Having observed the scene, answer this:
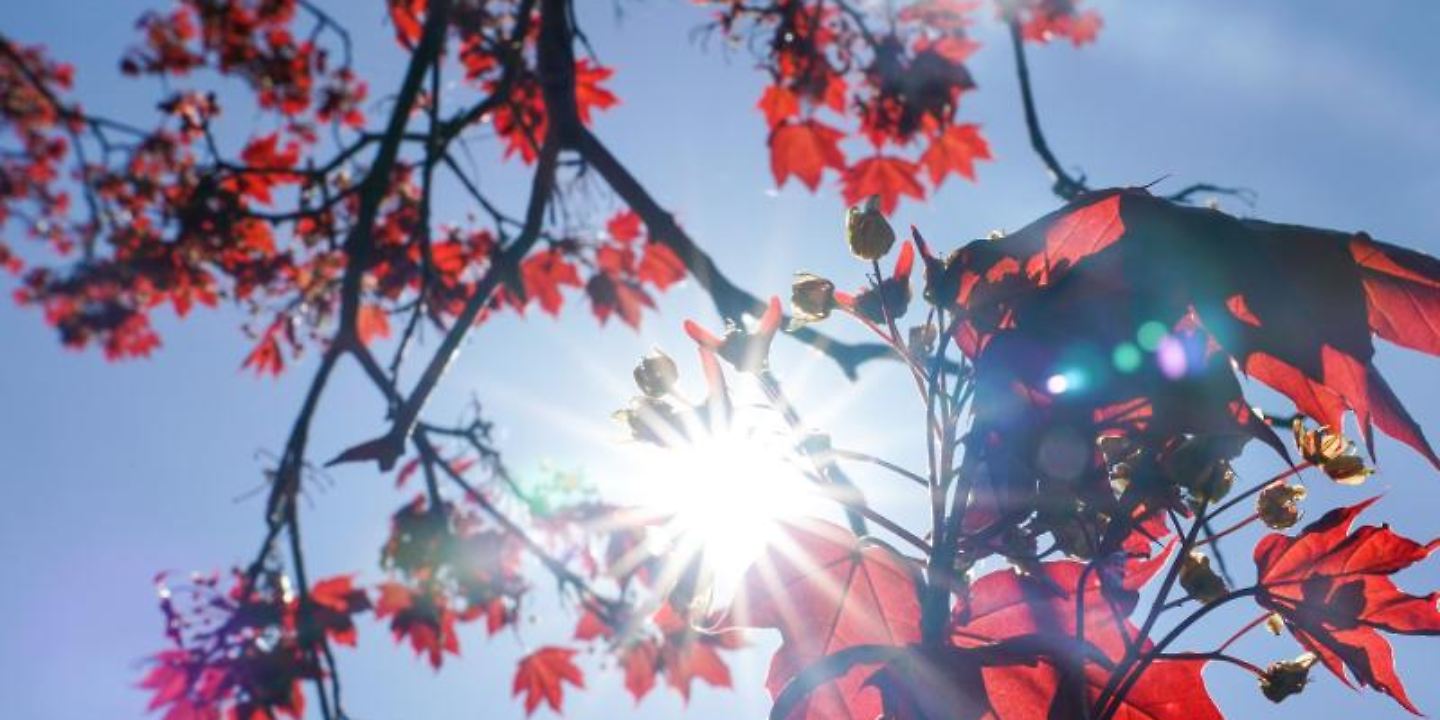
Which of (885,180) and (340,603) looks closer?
(340,603)

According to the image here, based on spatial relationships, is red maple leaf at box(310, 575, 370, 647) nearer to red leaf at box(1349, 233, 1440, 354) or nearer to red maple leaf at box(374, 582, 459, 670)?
red maple leaf at box(374, 582, 459, 670)

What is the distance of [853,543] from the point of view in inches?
33.4

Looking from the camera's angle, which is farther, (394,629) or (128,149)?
(128,149)

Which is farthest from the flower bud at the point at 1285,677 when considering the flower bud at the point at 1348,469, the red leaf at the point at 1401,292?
the red leaf at the point at 1401,292

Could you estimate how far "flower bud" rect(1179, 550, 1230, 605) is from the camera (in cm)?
80

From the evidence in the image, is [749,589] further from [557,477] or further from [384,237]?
[384,237]

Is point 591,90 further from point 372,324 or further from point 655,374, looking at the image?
point 655,374

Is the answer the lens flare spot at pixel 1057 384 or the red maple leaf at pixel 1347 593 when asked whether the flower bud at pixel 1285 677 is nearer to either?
the red maple leaf at pixel 1347 593

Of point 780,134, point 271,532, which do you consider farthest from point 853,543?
point 780,134

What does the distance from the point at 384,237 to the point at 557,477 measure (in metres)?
1.72

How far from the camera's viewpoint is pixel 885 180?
3.77 metres

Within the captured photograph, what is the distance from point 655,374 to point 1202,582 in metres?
0.51

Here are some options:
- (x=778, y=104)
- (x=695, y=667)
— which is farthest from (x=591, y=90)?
(x=695, y=667)

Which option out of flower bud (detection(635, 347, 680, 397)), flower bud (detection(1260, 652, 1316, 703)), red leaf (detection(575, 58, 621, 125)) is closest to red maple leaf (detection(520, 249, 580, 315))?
red leaf (detection(575, 58, 621, 125))
